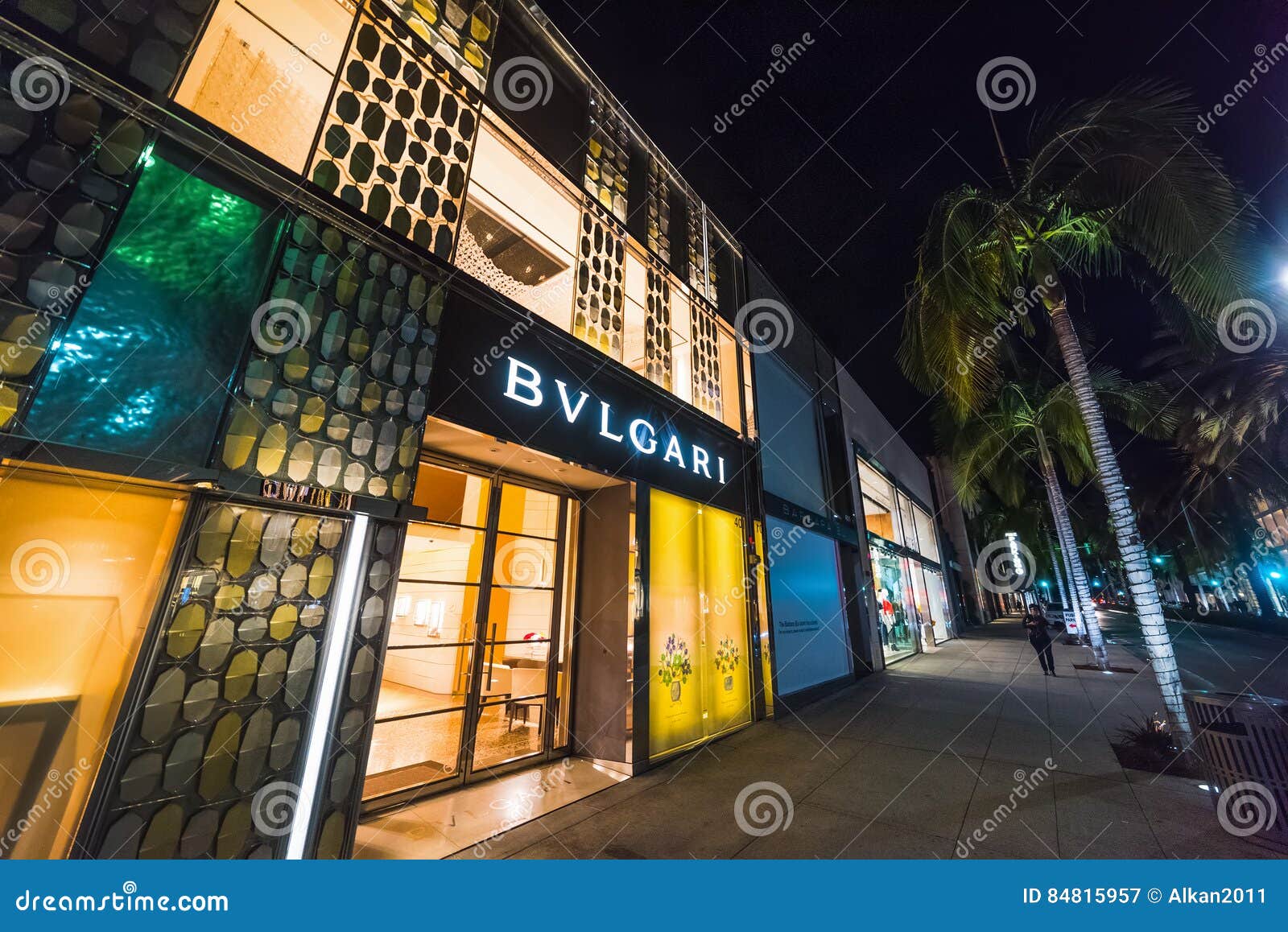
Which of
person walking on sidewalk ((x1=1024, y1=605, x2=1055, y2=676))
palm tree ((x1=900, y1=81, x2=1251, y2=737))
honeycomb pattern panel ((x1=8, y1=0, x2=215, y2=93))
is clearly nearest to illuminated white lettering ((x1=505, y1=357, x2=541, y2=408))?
honeycomb pattern panel ((x1=8, y1=0, x2=215, y2=93))

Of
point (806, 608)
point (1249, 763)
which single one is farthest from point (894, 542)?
point (1249, 763)

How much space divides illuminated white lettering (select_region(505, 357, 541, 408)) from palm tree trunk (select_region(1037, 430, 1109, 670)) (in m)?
15.0

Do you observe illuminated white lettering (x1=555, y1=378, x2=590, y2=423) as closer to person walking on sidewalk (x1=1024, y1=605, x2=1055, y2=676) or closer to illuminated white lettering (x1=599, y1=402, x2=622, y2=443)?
illuminated white lettering (x1=599, y1=402, x2=622, y2=443)

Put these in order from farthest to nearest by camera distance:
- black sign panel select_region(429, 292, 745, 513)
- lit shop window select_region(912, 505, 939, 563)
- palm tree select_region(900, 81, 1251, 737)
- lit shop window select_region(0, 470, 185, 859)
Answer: lit shop window select_region(912, 505, 939, 563) < palm tree select_region(900, 81, 1251, 737) < black sign panel select_region(429, 292, 745, 513) < lit shop window select_region(0, 470, 185, 859)

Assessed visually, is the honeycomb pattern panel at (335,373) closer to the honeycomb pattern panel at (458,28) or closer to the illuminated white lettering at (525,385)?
the illuminated white lettering at (525,385)

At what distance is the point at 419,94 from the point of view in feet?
14.6

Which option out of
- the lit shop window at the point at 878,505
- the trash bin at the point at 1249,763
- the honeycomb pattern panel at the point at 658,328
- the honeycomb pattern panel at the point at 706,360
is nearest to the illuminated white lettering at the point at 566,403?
the honeycomb pattern panel at the point at 658,328

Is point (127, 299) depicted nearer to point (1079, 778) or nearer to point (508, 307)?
point (508, 307)

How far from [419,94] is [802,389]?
31.5 ft

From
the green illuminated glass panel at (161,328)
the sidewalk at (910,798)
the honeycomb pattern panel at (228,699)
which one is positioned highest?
the green illuminated glass panel at (161,328)

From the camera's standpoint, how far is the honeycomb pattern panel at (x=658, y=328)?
23.7ft

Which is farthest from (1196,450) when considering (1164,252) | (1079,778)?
(1079,778)

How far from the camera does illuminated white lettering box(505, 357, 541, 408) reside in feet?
15.5

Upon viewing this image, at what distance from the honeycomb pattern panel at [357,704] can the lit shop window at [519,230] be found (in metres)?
3.17
